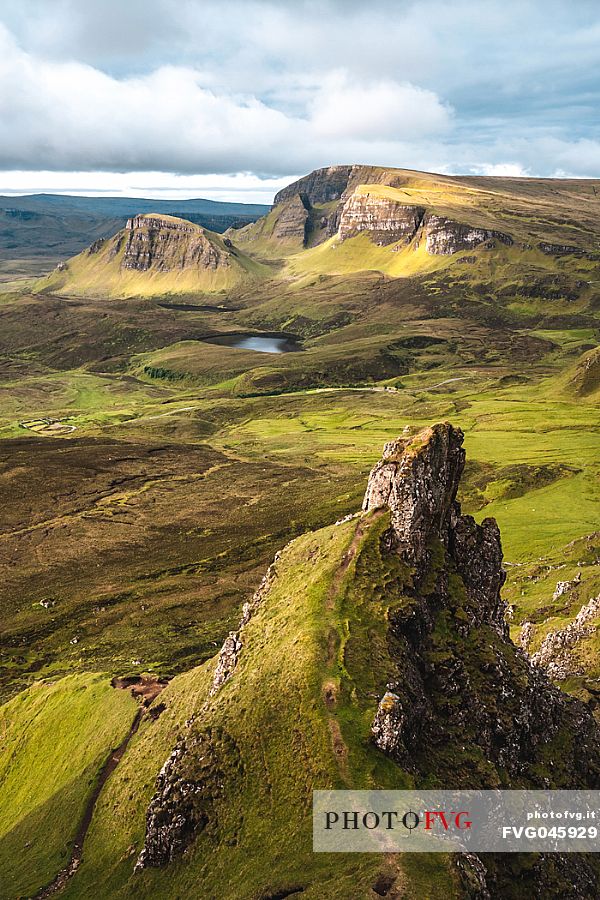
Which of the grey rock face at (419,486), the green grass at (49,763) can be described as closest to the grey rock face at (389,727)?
the grey rock face at (419,486)

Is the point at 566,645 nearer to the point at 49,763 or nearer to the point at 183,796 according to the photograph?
the point at 183,796

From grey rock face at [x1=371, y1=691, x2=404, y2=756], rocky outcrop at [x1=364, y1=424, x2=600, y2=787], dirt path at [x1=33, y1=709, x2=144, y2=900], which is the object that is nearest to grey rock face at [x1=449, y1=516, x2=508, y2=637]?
rocky outcrop at [x1=364, y1=424, x2=600, y2=787]

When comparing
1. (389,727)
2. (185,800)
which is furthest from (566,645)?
(185,800)

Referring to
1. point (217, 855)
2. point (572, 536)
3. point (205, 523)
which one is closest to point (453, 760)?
point (217, 855)

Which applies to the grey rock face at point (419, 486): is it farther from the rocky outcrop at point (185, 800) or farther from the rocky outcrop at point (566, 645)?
the rocky outcrop at point (566, 645)

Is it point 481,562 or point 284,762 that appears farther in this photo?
point 481,562

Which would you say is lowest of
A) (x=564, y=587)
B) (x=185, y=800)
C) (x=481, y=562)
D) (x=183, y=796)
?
(x=564, y=587)
